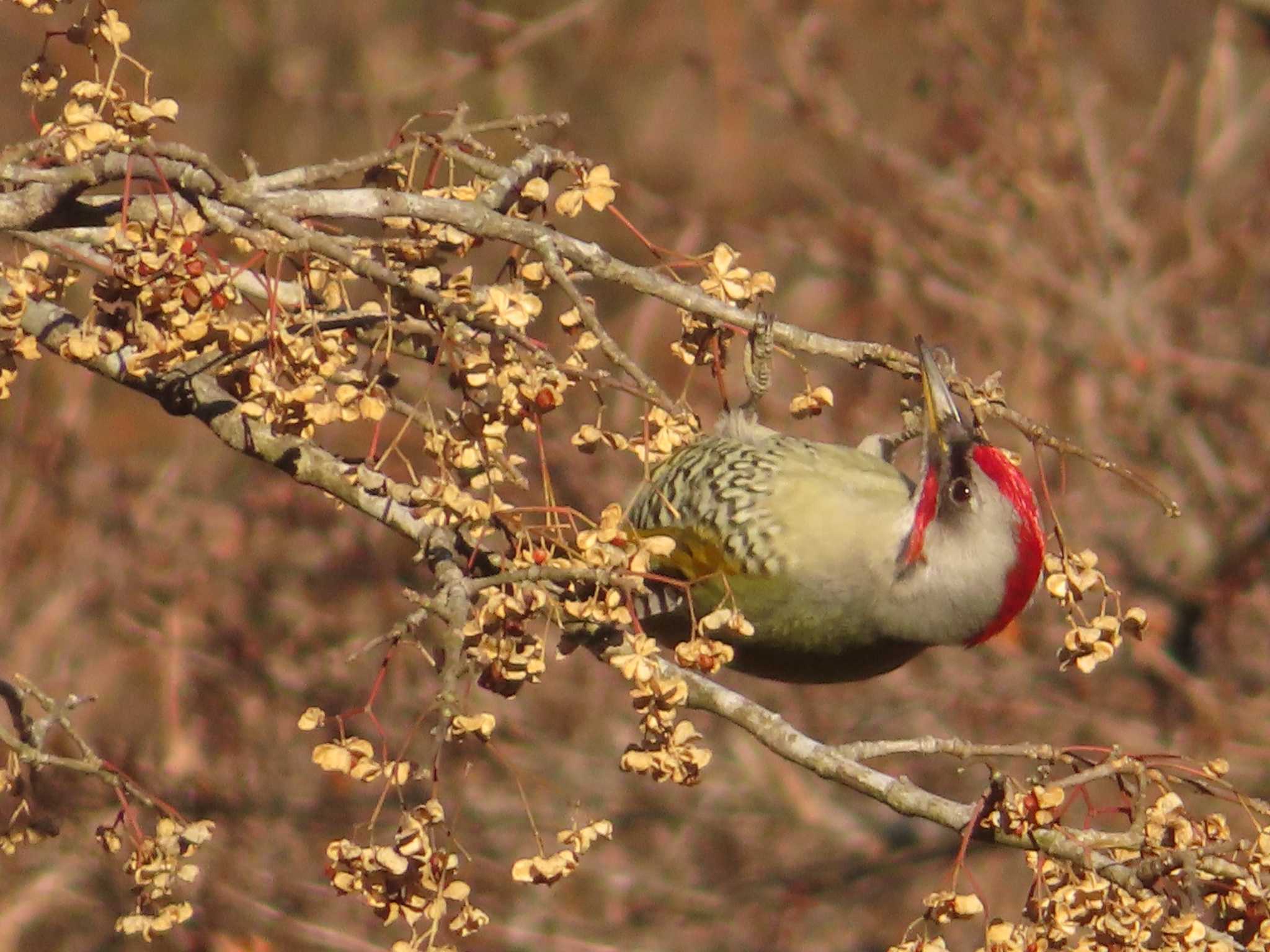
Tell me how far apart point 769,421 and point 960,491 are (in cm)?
433

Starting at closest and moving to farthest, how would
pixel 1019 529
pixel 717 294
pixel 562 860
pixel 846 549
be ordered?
pixel 562 860
pixel 717 294
pixel 1019 529
pixel 846 549

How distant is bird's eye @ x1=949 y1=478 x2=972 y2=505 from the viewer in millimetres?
4141

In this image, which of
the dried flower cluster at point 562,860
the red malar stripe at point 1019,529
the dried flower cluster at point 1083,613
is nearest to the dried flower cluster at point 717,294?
the dried flower cluster at point 1083,613

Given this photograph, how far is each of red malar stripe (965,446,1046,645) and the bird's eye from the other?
0.26 feet

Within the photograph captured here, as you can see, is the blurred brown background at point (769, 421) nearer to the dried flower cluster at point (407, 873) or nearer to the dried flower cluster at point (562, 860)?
the dried flower cluster at point (562, 860)

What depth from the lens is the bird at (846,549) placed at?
13.4 feet

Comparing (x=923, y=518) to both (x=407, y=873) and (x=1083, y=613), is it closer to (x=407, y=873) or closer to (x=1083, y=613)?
(x=1083, y=613)

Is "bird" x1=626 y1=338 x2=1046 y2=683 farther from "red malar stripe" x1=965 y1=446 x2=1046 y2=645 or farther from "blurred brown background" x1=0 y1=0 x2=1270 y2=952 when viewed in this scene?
"blurred brown background" x1=0 y1=0 x2=1270 y2=952

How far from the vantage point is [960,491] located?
416 cm

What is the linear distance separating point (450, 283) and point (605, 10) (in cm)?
957

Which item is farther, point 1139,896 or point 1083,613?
point 1083,613

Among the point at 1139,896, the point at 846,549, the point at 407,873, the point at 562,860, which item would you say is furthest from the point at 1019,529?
the point at 407,873

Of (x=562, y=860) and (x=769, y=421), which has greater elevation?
(x=769, y=421)

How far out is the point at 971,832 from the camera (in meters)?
2.76
